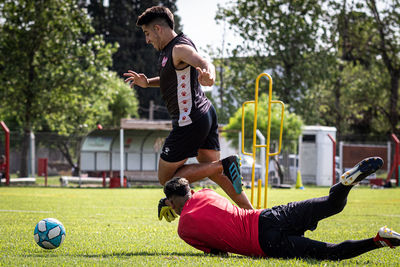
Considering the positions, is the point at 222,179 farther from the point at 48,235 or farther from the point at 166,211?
the point at 48,235

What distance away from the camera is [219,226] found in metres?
4.54

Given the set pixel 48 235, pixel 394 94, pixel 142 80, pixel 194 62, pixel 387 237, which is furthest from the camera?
pixel 394 94

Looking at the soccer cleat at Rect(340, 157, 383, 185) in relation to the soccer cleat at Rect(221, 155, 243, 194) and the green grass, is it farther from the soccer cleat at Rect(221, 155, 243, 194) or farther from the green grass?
the soccer cleat at Rect(221, 155, 243, 194)

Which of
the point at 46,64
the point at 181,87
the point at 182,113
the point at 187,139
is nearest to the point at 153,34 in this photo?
the point at 181,87

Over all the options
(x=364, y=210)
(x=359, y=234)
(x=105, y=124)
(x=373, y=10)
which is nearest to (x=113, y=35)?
(x=105, y=124)

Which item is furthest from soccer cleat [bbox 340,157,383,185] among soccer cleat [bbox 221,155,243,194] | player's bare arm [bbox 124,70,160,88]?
player's bare arm [bbox 124,70,160,88]

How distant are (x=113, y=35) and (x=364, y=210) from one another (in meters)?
48.0

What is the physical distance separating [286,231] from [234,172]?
140 centimetres

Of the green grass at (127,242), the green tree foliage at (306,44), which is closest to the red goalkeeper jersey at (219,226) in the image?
the green grass at (127,242)

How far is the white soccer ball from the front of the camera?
5145 mm

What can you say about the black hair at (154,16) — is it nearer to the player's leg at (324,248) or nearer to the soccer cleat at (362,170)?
the soccer cleat at (362,170)

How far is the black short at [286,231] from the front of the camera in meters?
4.46

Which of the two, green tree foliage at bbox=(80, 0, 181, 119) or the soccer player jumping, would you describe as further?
green tree foliage at bbox=(80, 0, 181, 119)

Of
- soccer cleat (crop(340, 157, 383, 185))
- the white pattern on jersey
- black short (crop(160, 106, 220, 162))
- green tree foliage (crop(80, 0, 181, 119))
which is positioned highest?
green tree foliage (crop(80, 0, 181, 119))
